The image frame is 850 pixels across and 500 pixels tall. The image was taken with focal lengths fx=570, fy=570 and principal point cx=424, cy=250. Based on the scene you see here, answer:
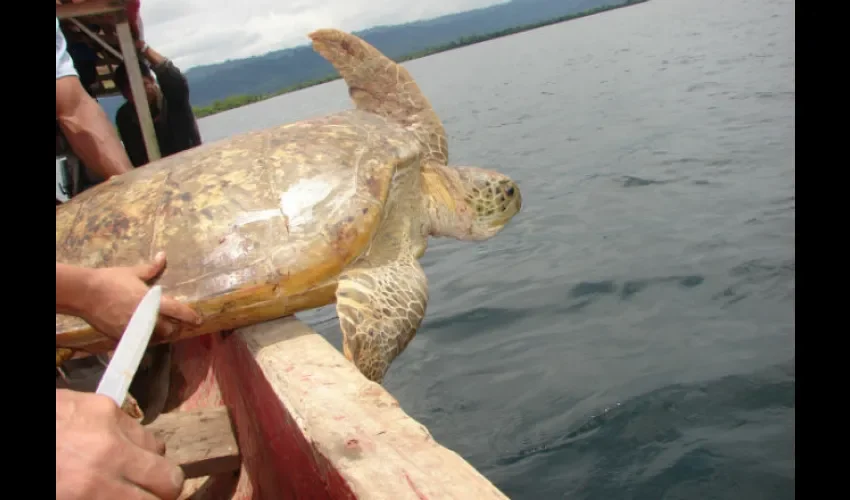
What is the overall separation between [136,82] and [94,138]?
153cm

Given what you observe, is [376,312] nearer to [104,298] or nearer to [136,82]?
[104,298]

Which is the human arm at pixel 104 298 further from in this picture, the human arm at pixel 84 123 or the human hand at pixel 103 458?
the human arm at pixel 84 123

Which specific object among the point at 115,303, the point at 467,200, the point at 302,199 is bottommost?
the point at 467,200

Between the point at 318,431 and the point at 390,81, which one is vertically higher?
the point at 390,81

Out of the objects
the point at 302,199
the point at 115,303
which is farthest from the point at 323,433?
the point at 302,199

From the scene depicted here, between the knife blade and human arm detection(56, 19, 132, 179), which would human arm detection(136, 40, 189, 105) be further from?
the knife blade

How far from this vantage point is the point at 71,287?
1.76 metres

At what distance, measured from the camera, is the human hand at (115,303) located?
5.94 feet

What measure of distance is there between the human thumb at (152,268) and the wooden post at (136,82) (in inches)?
99.0

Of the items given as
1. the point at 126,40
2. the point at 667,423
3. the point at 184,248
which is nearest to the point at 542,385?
the point at 667,423
